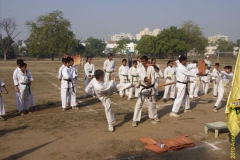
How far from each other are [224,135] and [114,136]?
3.08 meters

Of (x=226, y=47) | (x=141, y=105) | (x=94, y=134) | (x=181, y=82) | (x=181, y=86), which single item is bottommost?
(x=94, y=134)

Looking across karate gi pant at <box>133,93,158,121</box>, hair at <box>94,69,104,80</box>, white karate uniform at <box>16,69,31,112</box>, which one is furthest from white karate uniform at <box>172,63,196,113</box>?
white karate uniform at <box>16,69,31,112</box>

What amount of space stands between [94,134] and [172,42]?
4074cm

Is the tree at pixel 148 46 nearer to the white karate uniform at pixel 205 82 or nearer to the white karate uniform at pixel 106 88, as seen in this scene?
the white karate uniform at pixel 205 82

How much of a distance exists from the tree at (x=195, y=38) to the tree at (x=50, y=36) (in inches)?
1027

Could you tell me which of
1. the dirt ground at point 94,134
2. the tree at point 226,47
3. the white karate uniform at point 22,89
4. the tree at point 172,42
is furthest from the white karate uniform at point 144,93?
the tree at point 226,47

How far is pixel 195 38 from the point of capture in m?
50.6

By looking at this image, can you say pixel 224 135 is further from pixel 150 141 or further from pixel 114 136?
pixel 114 136

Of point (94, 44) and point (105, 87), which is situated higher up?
point (94, 44)

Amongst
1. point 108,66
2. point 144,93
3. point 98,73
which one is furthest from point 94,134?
point 108,66

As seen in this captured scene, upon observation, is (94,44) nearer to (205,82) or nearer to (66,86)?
(205,82)

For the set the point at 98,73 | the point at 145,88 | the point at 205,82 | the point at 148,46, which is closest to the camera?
the point at 98,73

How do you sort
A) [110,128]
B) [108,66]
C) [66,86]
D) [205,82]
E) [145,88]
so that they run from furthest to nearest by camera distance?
[205,82] < [108,66] < [66,86] < [145,88] < [110,128]

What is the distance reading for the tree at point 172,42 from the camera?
44.9 metres
